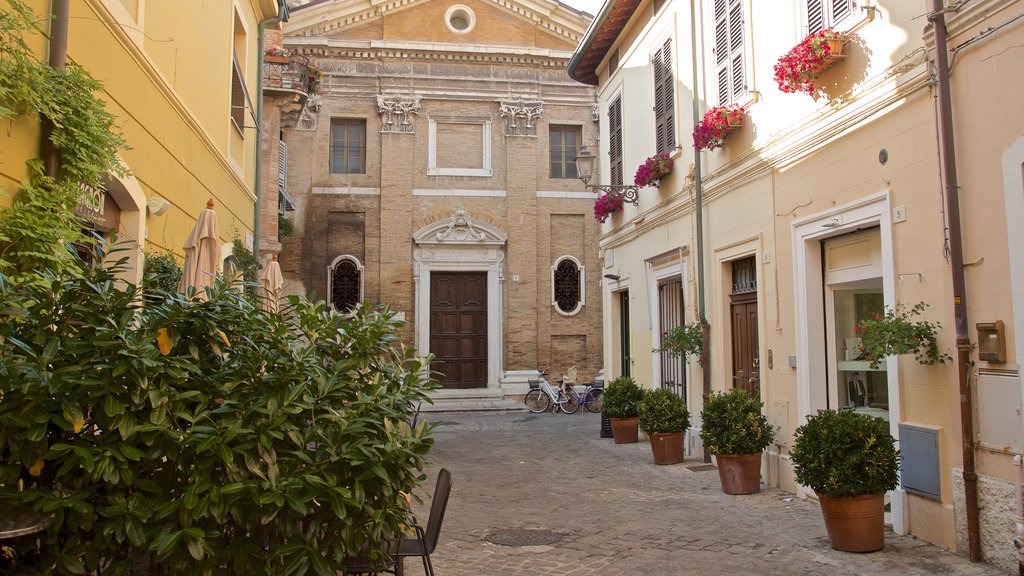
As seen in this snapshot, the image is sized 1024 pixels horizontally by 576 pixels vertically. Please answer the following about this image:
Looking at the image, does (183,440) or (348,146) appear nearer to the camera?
(183,440)

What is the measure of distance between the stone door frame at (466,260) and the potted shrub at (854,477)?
16.8 meters

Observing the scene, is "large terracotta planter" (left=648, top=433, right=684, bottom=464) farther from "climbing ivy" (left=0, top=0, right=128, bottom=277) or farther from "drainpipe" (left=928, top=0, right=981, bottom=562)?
"climbing ivy" (left=0, top=0, right=128, bottom=277)

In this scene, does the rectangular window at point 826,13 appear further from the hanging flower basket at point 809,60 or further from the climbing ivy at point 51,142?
the climbing ivy at point 51,142

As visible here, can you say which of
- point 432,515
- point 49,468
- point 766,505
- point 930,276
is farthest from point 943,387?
point 49,468

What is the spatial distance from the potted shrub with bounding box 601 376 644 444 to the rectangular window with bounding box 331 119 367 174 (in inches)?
487

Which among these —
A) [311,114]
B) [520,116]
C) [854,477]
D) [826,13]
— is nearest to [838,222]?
[826,13]

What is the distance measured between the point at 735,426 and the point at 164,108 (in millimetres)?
6632

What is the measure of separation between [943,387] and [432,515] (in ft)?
13.1

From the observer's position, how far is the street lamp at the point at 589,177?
42.7 ft

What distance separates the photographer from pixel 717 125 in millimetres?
9547

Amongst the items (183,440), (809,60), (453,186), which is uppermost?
(453,186)

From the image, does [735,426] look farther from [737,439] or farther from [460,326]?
[460,326]

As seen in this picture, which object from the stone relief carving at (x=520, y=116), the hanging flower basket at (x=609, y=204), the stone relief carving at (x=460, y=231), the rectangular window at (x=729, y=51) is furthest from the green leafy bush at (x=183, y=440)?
the stone relief carving at (x=520, y=116)

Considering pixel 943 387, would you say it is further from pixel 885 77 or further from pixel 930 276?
pixel 885 77
